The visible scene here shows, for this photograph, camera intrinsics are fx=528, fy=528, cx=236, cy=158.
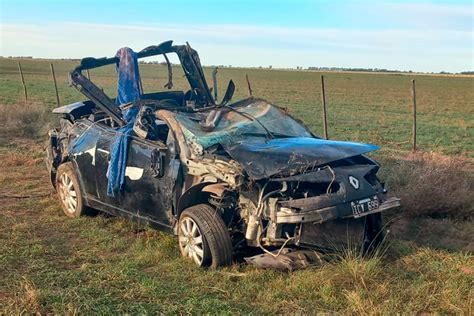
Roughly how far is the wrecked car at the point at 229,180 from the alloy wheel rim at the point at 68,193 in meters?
0.05

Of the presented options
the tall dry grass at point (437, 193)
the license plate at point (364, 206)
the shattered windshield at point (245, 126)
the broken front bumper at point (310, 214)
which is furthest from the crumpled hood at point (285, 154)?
the tall dry grass at point (437, 193)

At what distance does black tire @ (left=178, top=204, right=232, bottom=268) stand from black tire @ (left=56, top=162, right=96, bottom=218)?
2317 mm

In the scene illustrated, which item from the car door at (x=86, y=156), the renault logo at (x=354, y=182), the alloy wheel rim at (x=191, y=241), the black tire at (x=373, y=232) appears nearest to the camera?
the renault logo at (x=354, y=182)

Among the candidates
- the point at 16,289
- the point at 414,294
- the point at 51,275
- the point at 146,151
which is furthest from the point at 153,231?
the point at 414,294

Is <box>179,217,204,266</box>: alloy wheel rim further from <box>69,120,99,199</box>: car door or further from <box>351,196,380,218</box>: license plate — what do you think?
<box>69,120,99,199</box>: car door

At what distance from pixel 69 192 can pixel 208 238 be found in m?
3.04

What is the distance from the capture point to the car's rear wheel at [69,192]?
7004 millimetres

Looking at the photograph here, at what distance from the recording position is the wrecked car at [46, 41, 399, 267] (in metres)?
4.77

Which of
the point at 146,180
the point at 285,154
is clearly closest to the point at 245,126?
the point at 285,154

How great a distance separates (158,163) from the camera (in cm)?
559

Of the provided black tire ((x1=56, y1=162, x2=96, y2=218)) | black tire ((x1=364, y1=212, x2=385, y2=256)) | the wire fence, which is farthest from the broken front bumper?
the wire fence

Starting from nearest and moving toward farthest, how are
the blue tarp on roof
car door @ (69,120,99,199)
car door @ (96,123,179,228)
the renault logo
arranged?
the renault logo < car door @ (96,123,179,228) < the blue tarp on roof < car door @ (69,120,99,199)

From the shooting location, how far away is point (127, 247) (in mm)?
5883

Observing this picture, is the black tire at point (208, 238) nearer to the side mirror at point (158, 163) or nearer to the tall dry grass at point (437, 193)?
the side mirror at point (158, 163)
